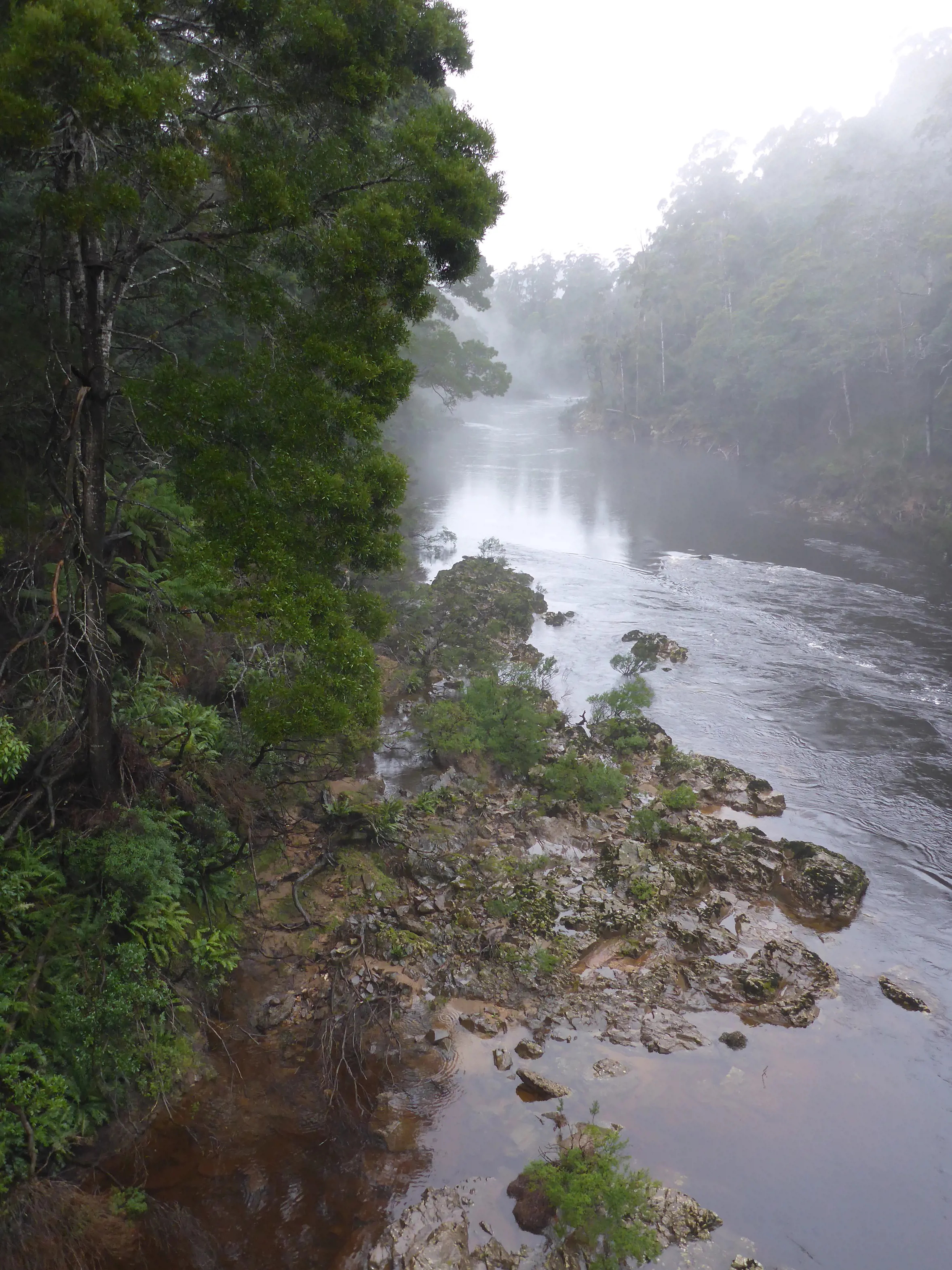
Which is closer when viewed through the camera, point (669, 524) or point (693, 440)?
point (669, 524)

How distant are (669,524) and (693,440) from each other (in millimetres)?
23924

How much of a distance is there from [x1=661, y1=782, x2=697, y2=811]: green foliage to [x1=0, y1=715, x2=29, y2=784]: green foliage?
8.60 m

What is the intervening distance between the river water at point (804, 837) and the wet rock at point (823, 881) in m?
0.26

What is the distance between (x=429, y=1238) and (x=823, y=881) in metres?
6.73

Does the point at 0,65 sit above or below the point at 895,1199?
above

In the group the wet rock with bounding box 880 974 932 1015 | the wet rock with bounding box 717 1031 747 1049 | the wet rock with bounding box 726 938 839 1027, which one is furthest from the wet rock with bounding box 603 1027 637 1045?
the wet rock with bounding box 880 974 932 1015

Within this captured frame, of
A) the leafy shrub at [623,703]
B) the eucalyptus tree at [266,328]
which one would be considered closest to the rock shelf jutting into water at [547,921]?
the leafy shrub at [623,703]

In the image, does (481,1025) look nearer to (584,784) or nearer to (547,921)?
(547,921)

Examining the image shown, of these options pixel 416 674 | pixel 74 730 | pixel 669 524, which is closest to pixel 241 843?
pixel 74 730

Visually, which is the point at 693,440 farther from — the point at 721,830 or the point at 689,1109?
the point at 689,1109

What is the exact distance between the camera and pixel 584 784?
1125 cm

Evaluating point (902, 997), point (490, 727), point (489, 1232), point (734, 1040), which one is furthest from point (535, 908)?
point (902, 997)

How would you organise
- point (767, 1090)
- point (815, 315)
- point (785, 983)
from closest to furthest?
point (767, 1090)
point (785, 983)
point (815, 315)

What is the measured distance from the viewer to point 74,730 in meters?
6.40
